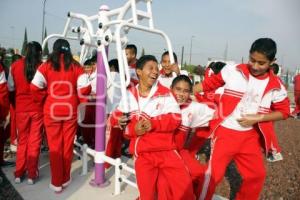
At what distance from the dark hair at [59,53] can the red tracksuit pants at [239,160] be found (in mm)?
1912

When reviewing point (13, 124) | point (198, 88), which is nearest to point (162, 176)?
point (198, 88)

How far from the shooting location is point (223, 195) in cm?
410

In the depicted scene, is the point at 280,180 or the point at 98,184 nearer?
the point at 98,184

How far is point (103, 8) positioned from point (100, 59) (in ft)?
1.91

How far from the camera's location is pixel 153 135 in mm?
2906

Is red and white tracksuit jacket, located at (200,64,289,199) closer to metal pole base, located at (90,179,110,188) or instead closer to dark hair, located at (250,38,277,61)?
dark hair, located at (250,38,277,61)

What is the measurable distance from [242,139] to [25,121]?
2.64 meters

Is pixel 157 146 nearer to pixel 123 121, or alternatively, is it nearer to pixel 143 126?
pixel 143 126

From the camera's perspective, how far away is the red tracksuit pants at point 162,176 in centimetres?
278

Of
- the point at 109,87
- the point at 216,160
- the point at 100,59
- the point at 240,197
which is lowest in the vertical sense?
the point at 240,197

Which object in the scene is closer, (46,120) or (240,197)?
(240,197)

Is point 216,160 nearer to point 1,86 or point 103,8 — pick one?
point 103,8

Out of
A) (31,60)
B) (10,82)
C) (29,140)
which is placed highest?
(31,60)

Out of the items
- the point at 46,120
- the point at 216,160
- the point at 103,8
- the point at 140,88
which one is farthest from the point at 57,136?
the point at 216,160
